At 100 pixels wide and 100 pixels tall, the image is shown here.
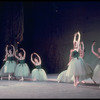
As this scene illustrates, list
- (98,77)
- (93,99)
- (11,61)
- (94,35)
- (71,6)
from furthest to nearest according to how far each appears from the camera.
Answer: (71,6) → (94,35) → (11,61) → (98,77) → (93,99)

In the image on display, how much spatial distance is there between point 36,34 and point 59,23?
1463 mm

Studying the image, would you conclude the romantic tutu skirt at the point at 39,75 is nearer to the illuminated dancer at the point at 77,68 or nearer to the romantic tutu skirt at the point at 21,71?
the romantic tutu skirt at the point at 21,71

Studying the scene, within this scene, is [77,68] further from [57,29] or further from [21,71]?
[57,29]

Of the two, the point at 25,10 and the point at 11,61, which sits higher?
the point at 25,10

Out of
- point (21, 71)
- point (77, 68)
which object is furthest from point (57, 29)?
point (77, 68)

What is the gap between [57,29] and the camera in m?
11.2

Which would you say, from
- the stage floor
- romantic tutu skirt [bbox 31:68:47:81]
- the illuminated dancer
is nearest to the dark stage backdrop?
romantic tutu skirt [bbox 31:68:47:81]

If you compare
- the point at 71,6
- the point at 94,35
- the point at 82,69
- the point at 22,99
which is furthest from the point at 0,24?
the point at 22,99

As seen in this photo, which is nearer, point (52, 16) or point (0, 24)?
point (0, 24)

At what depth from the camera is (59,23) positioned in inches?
437

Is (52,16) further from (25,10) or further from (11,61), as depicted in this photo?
(11,61)

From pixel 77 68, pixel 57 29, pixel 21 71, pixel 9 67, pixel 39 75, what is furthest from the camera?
pixel 57 29

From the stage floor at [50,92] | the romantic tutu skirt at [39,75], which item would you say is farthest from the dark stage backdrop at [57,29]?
the stage floor at [50,92]

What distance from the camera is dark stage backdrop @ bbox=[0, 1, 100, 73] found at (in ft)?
33.0
